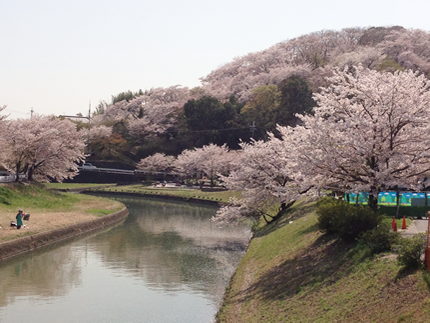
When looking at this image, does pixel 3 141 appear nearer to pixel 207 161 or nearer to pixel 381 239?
pixel 207 161

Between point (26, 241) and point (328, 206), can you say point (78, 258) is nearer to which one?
point (26, 241)

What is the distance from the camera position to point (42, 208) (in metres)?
44.9

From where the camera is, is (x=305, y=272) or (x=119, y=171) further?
(x=119, y=171)

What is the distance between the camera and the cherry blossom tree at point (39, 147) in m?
55.7

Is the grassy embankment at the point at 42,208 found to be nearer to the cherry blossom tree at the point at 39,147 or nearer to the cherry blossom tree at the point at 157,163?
the cherry blossom tree at the point at 39,147

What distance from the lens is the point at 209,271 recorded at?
90.9 feet

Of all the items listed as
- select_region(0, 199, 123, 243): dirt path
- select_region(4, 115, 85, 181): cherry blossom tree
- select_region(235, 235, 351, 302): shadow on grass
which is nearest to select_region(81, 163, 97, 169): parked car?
select_region(4, 115, 85, 181): cherry blossom tree

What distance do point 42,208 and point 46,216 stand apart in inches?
215

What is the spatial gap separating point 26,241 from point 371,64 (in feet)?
242

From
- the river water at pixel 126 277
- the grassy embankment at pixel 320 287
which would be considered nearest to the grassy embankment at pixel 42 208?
the river water at pixel 126 277

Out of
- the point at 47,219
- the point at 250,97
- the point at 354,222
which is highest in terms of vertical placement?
the point at 250,97

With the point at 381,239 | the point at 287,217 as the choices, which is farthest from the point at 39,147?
the point at 381,239

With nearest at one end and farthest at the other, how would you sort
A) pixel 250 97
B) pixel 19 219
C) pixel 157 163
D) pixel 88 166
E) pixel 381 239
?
1. pixel 381 239
2. pixel 19 219
3. pixel 157 163
4. pixel 88 166
5. pixel 250 97

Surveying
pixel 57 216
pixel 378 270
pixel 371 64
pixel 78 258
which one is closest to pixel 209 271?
pixel 78 258
